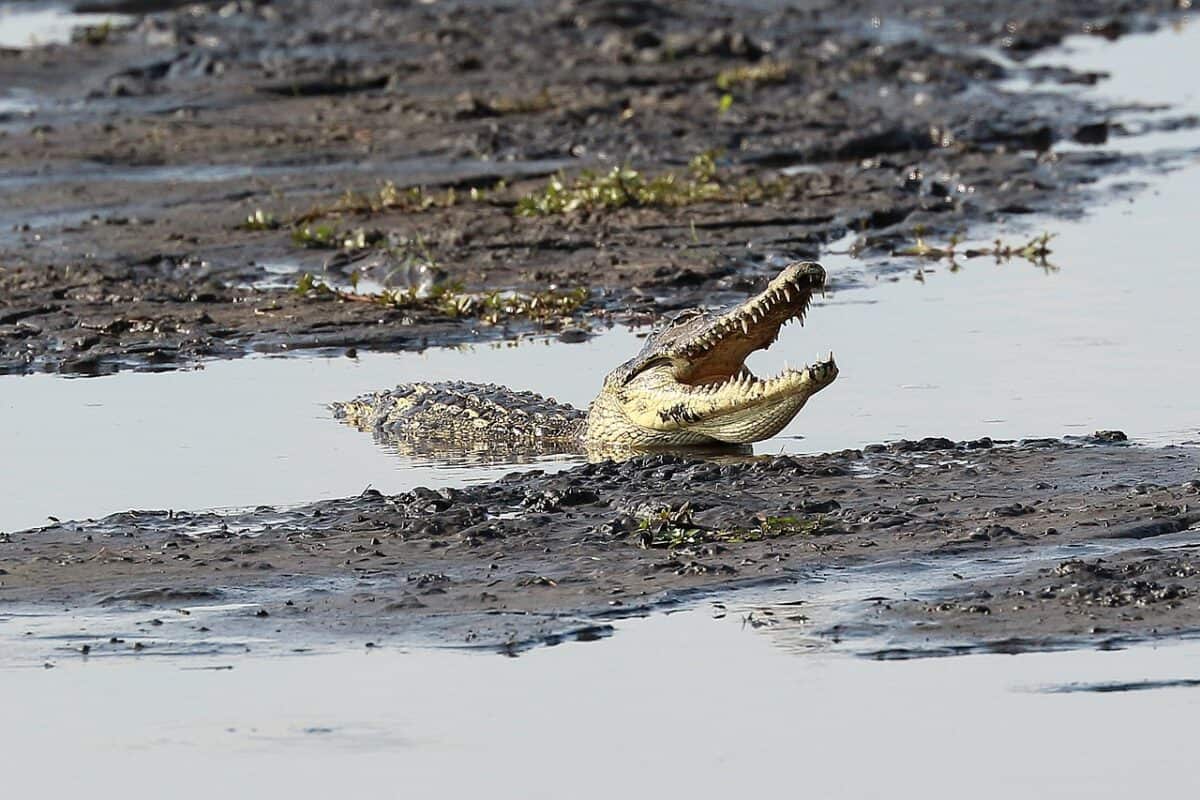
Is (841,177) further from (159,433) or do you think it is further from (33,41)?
(33,41)

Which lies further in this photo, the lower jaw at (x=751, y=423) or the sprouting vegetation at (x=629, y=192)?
the sprouting vegetation at (x=629, y=192)

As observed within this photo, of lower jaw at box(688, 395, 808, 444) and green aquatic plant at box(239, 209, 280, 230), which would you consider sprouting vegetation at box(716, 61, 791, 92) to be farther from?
lower jaw at box(688, 395, 808, 444)

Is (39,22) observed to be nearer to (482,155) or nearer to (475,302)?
(482,155)

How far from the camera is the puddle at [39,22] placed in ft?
79.1

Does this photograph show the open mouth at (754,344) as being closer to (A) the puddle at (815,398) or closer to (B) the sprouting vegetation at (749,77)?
(A) the puddle at (815,398)

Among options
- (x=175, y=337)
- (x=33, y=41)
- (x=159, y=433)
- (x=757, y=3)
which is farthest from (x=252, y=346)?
(x=757, y=3)

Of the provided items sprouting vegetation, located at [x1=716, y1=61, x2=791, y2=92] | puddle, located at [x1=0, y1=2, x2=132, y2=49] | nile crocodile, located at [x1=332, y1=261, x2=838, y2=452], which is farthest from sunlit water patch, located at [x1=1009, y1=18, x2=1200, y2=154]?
puddle, located at [x1=0, y1=2, x2=132, y2=49]

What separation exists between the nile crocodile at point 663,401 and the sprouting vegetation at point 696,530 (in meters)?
1.32

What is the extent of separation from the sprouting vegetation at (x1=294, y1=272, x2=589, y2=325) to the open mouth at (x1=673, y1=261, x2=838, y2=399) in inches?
112

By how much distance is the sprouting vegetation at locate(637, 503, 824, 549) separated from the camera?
7.44 meters

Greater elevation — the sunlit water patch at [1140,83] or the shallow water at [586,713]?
the sunlit water patch at [1140,83]

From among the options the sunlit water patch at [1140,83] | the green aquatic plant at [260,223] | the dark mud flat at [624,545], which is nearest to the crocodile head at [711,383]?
the dark mud flat at [624,545]

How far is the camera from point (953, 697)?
598 centimetres

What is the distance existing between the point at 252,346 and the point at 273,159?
18.5 ft
